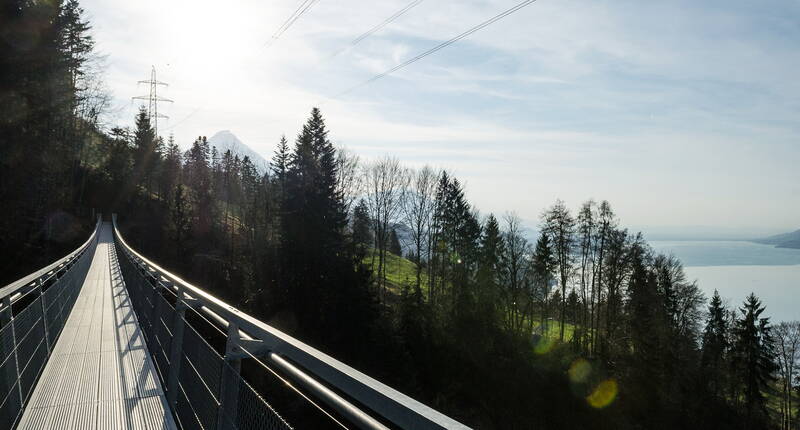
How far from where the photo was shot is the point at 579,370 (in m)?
35.5

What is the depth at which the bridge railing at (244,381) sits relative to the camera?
1.32 metres

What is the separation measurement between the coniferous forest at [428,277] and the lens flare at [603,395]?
11cm

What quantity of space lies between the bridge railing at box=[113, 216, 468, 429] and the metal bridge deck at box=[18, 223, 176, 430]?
0.91 feet

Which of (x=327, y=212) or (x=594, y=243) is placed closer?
(x=327, y=212)

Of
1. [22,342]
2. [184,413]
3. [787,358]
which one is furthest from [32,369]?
[787,358]

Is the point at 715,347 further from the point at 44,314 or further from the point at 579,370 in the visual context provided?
the point at 44,314

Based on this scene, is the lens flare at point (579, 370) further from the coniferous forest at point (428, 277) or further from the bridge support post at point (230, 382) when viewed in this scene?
the bridge support post at point (230, 382)

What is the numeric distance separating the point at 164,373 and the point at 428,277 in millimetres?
41215

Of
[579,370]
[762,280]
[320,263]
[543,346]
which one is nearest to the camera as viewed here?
[320,263]

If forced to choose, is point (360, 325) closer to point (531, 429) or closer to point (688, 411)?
point (531, 429)

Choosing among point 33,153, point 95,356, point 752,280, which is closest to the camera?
point 95,356

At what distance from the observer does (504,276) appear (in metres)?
42.8

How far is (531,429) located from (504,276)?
15.7 meters

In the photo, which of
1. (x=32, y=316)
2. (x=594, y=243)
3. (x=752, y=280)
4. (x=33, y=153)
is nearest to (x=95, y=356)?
(x=32, y=316)
